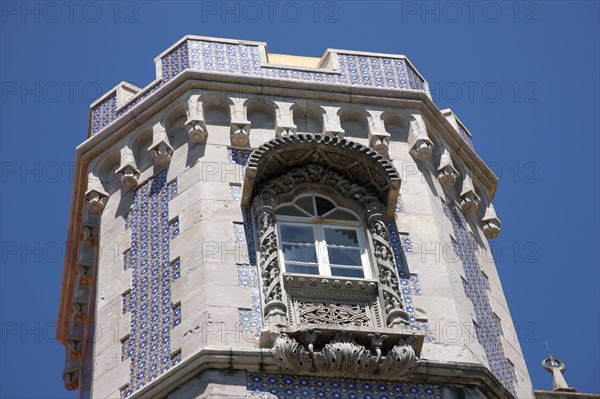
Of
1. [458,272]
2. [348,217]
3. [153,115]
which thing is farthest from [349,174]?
[153,115]

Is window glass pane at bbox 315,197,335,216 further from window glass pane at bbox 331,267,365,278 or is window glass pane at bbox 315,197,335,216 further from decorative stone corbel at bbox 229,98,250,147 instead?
decorative stone corbel at bbox 229,98,250,147

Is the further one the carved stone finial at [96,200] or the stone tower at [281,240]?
the carved stone finial at [96,200]

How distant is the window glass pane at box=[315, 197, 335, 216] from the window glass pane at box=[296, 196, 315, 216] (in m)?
0.09

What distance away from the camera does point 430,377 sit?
1691cm

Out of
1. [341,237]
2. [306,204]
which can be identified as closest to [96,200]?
[306,204]

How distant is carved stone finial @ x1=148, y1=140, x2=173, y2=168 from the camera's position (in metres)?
19.9

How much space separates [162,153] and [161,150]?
0.21 ft

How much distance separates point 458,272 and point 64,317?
20.7ft

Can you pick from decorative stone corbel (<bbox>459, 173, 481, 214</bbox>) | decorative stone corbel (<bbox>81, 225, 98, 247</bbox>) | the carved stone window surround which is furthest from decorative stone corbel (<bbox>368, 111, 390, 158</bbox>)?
decorative stone corbel (<bbox>81, 225, 98, 247</bbox>)

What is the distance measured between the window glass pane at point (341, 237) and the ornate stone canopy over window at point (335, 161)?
1.87 feet

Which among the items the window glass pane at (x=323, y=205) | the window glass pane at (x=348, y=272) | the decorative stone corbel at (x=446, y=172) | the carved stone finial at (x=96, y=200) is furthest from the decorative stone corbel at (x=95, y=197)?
the decorative stone corbel at (x=446, y=172)

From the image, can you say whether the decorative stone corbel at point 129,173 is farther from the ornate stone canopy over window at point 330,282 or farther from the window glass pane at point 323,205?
the window glass pane at point 323,205

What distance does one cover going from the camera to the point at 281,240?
18.4 metres

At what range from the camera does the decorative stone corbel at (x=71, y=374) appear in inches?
854
